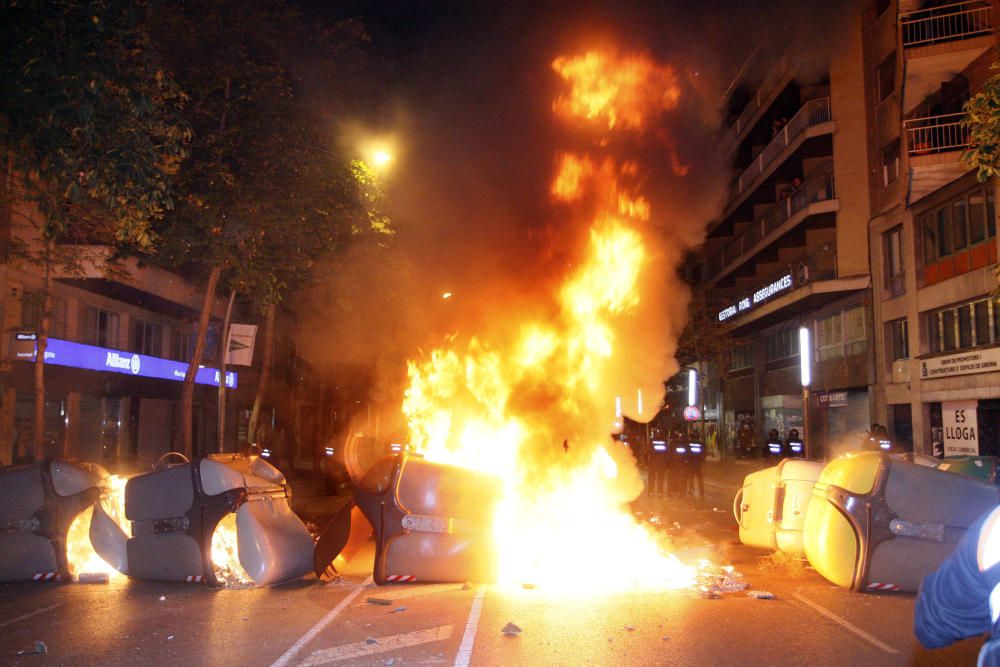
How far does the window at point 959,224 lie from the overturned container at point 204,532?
1872 cm

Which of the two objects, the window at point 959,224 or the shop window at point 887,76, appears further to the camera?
the shop window at point 887,76

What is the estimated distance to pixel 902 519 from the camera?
25.2 ft

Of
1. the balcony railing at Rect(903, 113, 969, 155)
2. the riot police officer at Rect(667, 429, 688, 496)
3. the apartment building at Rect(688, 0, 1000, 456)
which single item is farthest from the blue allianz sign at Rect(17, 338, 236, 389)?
the balcony railing at Rect(903, 113, 969, 155)

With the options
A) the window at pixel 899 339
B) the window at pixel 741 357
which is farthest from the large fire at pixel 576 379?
the window at pixel 741 357

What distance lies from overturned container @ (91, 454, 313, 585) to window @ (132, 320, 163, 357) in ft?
59.5

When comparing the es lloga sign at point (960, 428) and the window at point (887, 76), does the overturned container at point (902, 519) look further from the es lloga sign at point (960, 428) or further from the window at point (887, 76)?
the window at point (887, 76)

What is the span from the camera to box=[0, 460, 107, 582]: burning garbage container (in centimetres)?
858

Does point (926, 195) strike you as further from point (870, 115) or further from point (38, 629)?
point (38, 629)

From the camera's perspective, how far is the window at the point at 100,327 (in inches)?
869

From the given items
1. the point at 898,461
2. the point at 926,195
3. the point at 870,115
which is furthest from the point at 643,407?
the point at 898,461

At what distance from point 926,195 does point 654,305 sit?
10.7 m

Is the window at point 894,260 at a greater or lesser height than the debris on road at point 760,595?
greater

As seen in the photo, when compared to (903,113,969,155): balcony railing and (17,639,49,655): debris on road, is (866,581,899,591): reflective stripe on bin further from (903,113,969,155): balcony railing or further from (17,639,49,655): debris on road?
(903,113,969,155): balcony railing

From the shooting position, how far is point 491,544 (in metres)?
8.45
